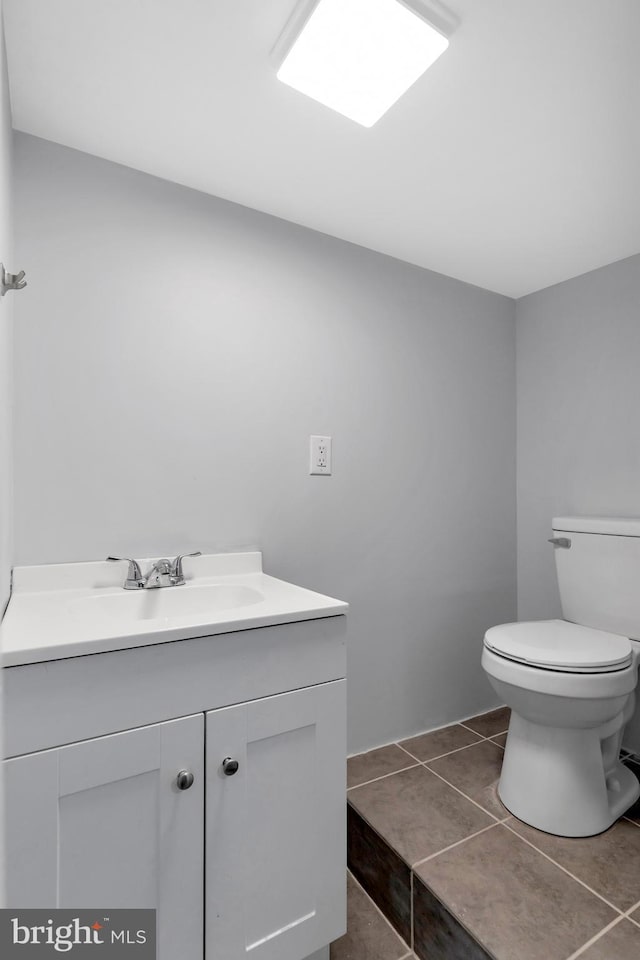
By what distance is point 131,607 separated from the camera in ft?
4.04

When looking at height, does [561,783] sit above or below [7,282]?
below

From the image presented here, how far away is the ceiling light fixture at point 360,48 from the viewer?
3.05ft

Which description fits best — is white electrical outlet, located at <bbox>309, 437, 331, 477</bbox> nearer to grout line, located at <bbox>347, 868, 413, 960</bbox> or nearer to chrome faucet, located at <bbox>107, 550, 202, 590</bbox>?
chrome faucet, located at <bbox>107, 550, 202, 590</bbox>

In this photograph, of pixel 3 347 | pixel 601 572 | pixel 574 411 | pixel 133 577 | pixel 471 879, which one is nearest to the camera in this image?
pixel 3 347


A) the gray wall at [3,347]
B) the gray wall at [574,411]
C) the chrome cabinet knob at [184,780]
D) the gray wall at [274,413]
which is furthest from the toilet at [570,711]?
the gray wall at [3,347]

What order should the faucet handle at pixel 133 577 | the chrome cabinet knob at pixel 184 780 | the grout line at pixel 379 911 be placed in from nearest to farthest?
1. the chrome cabinet knob at pixel 184 780
2. the grout line at pixel 379 911
3. the faucet handle at pixel 133 577

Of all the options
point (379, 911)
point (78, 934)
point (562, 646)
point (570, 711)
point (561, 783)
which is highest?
point (562, 646)

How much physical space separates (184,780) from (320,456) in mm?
1043

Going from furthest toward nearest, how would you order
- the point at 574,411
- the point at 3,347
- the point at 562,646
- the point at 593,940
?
the point at 574,411
the point at 562,646
the point at 593,940
the point at 3,347

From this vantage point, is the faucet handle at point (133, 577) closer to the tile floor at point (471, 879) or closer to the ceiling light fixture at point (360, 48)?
the tile floor at point (471, 879)

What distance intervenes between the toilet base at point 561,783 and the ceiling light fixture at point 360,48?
5.57ft

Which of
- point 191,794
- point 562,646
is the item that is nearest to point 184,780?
point 191,794

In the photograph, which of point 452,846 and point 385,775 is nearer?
point 452,846

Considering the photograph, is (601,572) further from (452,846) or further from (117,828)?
(117,828)
